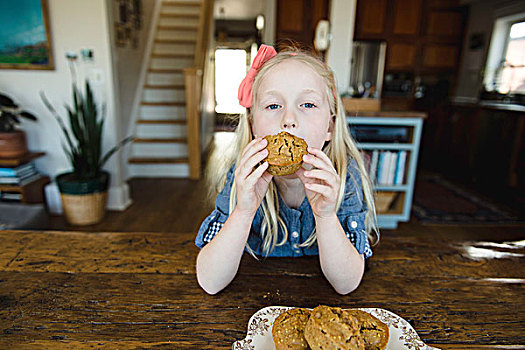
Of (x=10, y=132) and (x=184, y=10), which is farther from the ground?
(x=184, y=10)

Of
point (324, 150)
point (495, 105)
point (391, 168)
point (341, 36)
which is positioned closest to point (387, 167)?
point (391, 168)

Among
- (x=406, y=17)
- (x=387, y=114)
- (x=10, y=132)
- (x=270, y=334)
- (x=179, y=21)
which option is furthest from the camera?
(x=179, y=21)

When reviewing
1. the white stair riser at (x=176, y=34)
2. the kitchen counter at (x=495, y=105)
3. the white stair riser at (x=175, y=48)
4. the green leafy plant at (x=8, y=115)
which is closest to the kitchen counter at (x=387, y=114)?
the kitchen counter at (x=495, y=105)

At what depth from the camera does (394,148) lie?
2906mm

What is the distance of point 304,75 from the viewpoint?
87cm

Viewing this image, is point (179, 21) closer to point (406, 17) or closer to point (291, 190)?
point (406, 17)

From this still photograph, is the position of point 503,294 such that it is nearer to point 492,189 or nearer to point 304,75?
point 304,75

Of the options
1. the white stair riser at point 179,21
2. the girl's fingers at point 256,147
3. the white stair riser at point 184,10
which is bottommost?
the girl's fingers at point 256,147

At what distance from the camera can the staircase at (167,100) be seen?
4500 millimetres

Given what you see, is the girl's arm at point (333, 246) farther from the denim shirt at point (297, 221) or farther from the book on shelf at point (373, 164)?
the book on shelf at point (373, 164)

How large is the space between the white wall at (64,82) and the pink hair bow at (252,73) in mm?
2738

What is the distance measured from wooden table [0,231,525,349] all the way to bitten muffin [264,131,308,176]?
28 cm

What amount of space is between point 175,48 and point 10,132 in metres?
3.22

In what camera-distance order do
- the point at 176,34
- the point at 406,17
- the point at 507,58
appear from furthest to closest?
the point at 176,34
the point at 406,17
the point at 507,58
